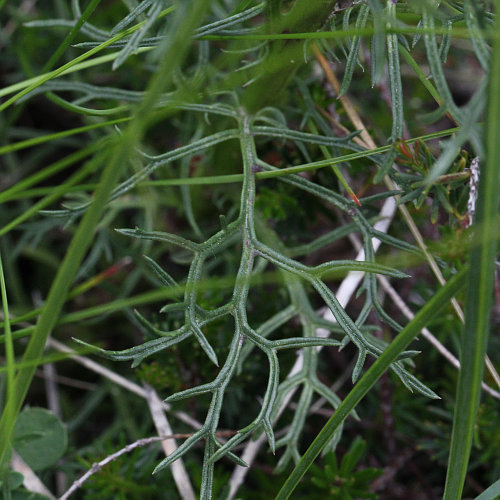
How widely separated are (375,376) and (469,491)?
A: 779 millimetres

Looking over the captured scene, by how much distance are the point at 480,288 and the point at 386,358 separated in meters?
0.16

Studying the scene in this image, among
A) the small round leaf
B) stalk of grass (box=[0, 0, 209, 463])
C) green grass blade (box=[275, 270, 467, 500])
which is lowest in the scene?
the small round leaf

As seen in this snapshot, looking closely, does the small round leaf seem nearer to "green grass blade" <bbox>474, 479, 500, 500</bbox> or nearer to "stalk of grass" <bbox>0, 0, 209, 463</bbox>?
"stalk of grass" <bbox>0, 0, 209, 463</bbox>

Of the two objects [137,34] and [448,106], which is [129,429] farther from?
[448,106]

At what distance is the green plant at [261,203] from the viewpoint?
2.20 feet

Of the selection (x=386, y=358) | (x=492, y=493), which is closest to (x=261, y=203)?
(x=386, y=358)

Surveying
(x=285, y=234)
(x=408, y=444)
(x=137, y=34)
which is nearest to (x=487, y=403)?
(x=408, y=444)

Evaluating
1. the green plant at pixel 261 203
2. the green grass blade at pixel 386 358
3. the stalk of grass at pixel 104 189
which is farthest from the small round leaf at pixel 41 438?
the green grass blade at pixel 386 358

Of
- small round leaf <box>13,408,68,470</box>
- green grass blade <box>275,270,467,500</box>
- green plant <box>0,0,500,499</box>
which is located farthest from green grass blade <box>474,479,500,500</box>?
small round leaf <box>13,408,68,470</box>

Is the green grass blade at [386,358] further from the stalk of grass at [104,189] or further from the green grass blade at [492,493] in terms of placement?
the stalk of grass at [104,189]

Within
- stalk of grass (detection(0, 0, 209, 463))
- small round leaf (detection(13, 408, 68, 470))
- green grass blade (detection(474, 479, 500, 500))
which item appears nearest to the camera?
stalk of grass (detection(0, 0, 209, 463))

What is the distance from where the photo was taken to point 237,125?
1257mm

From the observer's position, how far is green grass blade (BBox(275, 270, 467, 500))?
26.2 inches

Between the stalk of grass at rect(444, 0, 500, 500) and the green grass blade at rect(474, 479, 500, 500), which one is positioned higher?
the stalk of grass at rect(444, 0, 500, 500)
